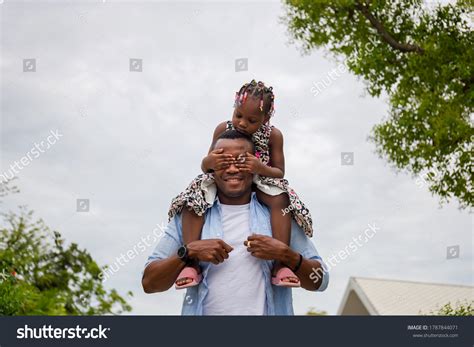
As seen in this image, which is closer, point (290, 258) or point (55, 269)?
point (290, 258)

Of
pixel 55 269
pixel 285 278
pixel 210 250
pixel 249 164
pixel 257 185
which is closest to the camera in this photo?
pixel 210 250

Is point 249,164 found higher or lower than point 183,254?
higher

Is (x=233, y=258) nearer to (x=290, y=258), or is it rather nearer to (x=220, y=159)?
(x=290, y=258)

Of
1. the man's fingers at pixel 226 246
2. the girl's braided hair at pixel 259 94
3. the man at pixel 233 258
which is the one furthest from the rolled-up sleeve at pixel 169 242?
the girl's braided hair at pixel 259 94

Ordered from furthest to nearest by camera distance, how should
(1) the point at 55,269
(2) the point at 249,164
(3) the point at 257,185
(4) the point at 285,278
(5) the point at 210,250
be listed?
(1) the point at 55,269, (3) the point at 257,185, (2) the point at 249,164, (4) the point at 285,278, (5) the point at 210,250

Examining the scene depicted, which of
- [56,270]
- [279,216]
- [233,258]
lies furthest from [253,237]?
[56,270]

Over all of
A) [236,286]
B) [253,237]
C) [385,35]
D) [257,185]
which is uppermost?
[385,35]

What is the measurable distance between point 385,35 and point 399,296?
4.90m

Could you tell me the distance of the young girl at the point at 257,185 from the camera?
142 inches

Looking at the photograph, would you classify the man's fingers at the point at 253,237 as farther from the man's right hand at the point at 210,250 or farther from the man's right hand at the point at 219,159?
the man's right hand at the point at 219,159

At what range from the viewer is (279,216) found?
377 centimetres

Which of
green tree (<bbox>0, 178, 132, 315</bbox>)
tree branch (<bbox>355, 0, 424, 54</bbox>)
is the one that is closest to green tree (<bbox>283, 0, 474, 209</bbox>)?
tree branch (<bbox>355, 0, 424, 54</bbox>)
